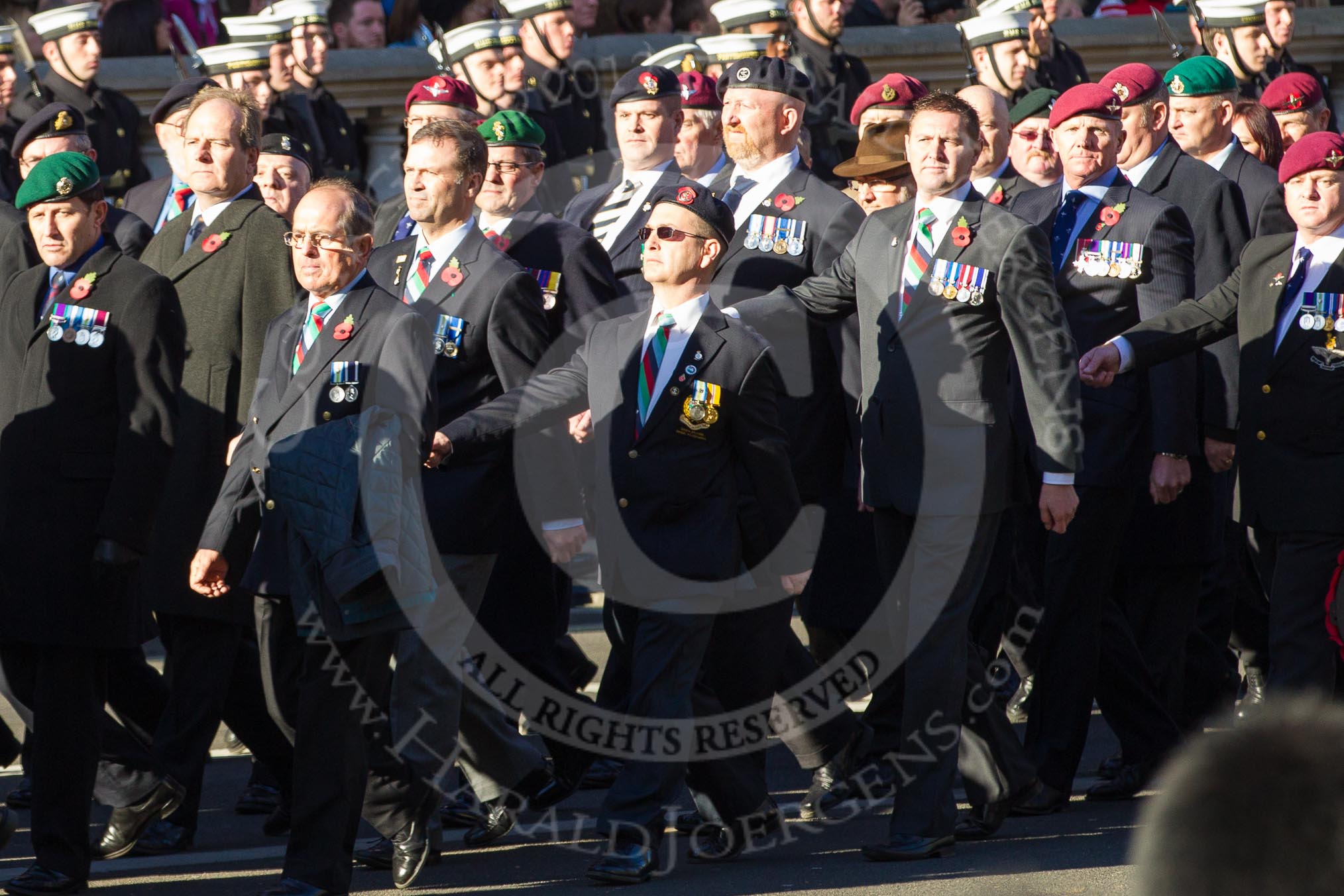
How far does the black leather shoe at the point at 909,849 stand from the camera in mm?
5188

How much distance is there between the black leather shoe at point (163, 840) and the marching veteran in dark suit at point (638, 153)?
252cm

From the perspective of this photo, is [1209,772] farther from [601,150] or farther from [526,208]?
[601,150]

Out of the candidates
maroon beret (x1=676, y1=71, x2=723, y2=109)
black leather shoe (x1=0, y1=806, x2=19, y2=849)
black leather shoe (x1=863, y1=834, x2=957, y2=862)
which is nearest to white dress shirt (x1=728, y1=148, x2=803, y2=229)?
maroon beret (x1=676, y1=71, x2=723, y2=109)

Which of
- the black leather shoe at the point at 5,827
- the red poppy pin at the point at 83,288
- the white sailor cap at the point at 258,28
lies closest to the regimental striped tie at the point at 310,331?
the red poppy pin at the point at 83,288

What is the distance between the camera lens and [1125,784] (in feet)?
19.5

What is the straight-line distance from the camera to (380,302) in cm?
501

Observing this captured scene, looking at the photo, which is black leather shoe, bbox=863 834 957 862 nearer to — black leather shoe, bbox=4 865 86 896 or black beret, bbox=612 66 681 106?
black leather shoe, bbox=4 865 86 896

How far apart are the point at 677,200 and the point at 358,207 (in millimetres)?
853

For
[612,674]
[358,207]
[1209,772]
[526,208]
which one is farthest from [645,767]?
[1209,772]

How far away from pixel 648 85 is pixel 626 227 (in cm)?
57

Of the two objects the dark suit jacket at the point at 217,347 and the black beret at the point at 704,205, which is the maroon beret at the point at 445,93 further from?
the black beret at the point at 704,205

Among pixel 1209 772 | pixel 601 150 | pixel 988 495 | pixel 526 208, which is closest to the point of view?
pixel 1209 772

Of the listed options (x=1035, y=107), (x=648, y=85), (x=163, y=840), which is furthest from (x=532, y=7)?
(x=163, y=840)

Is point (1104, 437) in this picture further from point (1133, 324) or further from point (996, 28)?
point (996, 28)
